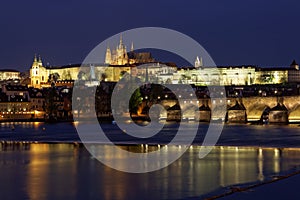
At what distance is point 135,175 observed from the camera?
15.2m

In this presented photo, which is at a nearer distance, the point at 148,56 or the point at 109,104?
the point at 109,104

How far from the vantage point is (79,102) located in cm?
6059

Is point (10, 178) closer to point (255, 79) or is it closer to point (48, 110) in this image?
point (48, 110)

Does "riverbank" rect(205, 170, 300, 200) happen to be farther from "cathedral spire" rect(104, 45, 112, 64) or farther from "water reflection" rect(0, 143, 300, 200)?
"cathedral spire" rect(104, 45, 112, 64)

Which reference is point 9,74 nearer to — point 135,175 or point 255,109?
point 255,109

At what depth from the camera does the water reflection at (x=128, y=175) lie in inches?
508

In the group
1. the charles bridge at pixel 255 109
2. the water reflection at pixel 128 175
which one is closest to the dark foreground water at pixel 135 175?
the water reflection at pixel 128 175

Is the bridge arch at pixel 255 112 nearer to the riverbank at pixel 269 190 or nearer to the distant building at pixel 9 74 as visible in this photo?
the riverbank at pixel 269 190

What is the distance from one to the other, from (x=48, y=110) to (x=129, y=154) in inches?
1372

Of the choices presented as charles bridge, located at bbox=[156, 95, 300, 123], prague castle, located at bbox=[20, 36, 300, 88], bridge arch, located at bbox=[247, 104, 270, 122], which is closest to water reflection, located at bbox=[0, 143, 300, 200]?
charles bridge, located at bbox=[156, 95, 300, 123]

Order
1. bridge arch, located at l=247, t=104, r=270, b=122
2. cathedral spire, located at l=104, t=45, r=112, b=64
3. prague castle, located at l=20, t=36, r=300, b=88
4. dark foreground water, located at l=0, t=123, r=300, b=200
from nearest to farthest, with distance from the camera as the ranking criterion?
1. dark foreground water, located at l=0, t=123, r=300, b=200
2. bridge arch, located at l=247, t=104, r=270, b=122
3. prague castle, located at l=20, t=36, r=300, b=88
4. cathedral spire, located at l=104, t=45, r=112, b=64

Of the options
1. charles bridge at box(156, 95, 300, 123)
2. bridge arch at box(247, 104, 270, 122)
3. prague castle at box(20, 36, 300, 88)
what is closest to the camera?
charles bridge at box(156, 95, 300, 123)

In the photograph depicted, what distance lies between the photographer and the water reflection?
1291cm

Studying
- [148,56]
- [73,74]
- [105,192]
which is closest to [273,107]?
[105,192]
